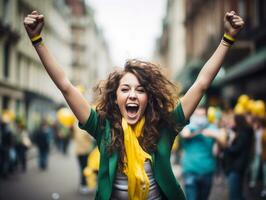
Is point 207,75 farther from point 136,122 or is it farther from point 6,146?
point 6,146

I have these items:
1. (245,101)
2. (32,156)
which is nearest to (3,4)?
(32,156)

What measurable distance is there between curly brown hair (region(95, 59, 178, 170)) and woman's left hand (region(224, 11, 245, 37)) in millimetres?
548

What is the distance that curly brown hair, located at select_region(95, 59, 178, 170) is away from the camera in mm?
3139

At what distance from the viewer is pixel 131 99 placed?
3166 mm

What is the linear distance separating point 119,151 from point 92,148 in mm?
7578

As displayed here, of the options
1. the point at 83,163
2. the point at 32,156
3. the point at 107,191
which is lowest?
the point at 32,156

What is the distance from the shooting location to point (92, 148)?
418 inches

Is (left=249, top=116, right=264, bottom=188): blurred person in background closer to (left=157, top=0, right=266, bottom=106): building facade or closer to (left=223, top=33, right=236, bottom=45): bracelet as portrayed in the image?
(left=157, top=0, right=266, bottom=106): building facade

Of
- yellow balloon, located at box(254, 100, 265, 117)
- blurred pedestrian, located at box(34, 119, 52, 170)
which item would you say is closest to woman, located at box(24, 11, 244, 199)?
yellow balloon, located at box(254, 100, 265, 117)

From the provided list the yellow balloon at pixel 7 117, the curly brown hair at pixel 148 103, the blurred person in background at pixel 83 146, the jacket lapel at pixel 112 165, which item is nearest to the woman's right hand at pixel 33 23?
the curly brown hair at pixel 148 103

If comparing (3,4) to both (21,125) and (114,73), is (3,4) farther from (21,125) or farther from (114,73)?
(114,73)

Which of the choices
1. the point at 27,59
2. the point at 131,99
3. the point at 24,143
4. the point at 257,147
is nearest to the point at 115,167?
the point at 131,99

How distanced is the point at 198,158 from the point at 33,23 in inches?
151

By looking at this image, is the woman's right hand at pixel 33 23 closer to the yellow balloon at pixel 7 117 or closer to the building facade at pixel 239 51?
the yellow balloon at pixel 7 117
